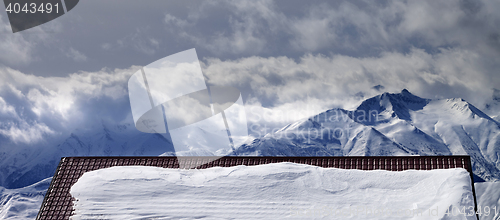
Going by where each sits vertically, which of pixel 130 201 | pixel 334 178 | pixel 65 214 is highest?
pixel 334 178

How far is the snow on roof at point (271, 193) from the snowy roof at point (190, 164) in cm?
236

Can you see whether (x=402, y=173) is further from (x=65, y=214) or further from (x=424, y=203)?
(x=65, y=214)

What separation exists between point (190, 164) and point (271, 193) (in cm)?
806

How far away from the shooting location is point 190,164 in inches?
1009

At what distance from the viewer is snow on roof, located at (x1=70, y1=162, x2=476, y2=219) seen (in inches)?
698

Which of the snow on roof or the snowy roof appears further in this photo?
the snowy roof

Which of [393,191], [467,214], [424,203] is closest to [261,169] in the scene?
[393,191]

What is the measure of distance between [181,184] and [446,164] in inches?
538

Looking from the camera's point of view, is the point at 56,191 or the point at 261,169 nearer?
the point at 261,169

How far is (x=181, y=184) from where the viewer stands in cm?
2002

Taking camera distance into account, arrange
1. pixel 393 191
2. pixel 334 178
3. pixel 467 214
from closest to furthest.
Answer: pixel 467 214 → pixel 393 191 → pixel 334 178

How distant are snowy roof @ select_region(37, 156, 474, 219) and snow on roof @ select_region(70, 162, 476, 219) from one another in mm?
2357

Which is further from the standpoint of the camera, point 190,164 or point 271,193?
point 190,164

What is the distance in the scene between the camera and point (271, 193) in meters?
19.1
